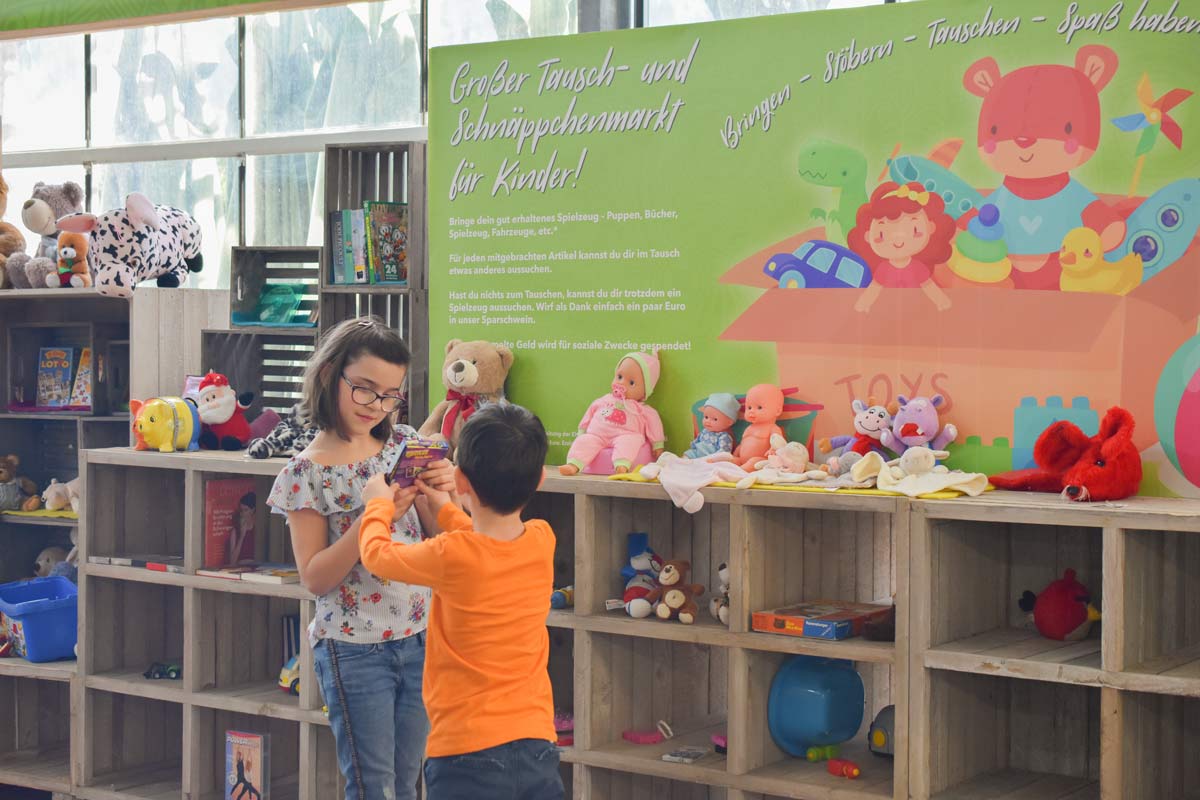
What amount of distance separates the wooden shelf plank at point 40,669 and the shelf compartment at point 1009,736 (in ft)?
8.80

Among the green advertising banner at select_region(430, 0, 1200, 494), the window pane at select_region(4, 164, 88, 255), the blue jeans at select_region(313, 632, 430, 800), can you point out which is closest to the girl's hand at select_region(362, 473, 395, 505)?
the blue jeans at select_region(313, 632, 430, 800)

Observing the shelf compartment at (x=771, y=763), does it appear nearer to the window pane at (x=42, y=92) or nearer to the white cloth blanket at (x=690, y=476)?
the white cloth blanket at (x=690, y=476)

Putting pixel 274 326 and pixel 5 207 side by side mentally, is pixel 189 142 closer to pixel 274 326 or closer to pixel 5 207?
pixel 5 207

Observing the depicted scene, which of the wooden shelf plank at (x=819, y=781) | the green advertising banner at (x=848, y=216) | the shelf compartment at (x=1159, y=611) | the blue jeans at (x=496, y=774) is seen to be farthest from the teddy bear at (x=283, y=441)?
the shelf compartment at (x=1159, y=611)

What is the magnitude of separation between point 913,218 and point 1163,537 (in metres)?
0.92

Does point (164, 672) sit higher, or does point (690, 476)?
point (690, 476)

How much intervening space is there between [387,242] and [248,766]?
1591mm

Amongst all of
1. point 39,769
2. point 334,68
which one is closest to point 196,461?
point 39,769

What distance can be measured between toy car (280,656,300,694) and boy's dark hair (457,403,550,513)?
1889 millimetres

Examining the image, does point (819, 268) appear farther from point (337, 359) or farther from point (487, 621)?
point (487, 621)

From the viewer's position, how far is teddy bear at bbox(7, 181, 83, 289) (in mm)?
4590

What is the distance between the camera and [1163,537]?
2922mm

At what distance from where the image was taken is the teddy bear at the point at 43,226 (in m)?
4.59

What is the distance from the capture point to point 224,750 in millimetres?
4293
